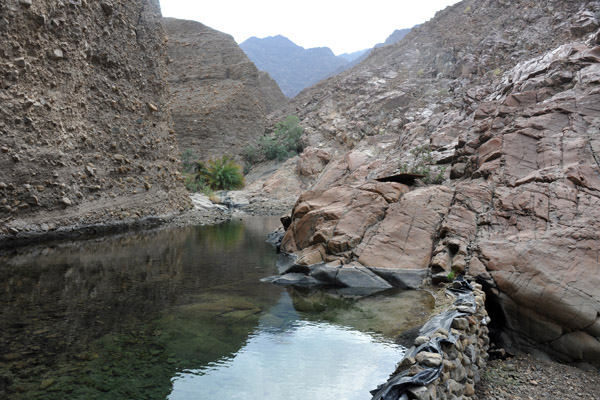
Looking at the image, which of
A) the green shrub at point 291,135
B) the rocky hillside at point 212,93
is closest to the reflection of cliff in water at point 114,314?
the green shrub at point 291,135

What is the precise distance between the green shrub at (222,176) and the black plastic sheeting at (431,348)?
24.7m

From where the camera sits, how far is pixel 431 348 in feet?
12.7

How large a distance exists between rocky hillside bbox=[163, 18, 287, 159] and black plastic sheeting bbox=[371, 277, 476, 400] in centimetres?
3154

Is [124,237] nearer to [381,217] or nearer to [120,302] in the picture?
[120,302]

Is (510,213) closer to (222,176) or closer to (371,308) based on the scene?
(371,308)

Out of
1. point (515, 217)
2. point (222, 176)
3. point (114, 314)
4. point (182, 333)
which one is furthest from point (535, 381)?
point (222, 176)

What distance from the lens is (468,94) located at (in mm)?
17688

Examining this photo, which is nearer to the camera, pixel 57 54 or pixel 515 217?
pixel 515 217

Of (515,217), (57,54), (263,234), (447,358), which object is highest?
(57,54)

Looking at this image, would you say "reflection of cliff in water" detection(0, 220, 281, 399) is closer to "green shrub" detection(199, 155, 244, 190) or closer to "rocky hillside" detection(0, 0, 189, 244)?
"rocky hillside" detection(0, 0, 189, 244)

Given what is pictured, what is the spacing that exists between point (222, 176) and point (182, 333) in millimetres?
24554

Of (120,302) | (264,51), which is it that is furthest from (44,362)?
(264,51)

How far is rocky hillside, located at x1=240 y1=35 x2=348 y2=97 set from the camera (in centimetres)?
11156

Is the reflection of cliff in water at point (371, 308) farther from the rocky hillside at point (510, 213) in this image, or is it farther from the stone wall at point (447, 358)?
the stone wall at point (447, 358)
